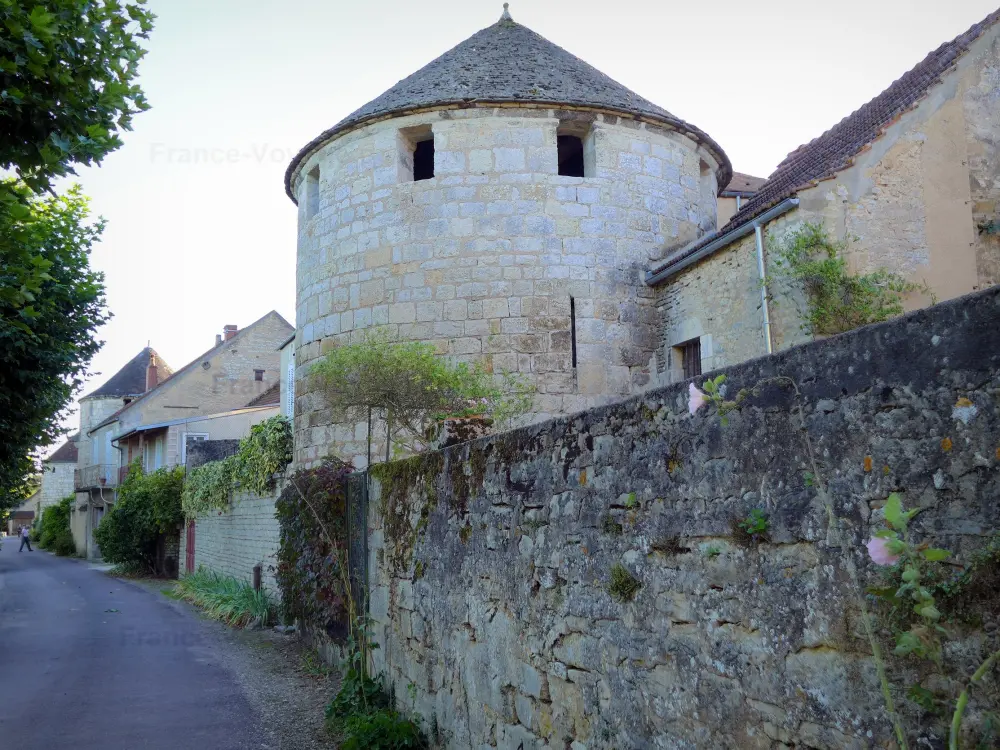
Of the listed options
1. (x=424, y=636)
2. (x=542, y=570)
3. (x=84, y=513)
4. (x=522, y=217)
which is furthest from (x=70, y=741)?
(x=84, y=513)

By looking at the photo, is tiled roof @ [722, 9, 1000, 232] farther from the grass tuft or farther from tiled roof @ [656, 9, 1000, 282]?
the grass tuft

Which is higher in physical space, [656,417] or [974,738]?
[656,417]

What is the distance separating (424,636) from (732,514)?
3.73 m

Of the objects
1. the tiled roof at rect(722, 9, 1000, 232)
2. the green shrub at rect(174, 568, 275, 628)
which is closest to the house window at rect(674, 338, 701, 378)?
the tiled roof at rect(722, 9, 1000, 232)

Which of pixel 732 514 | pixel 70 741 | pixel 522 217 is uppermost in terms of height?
pixel 522 217

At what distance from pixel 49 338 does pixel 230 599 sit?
229 inches

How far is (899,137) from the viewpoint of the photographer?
9836 mm

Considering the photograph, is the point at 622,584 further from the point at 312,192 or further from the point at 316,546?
the point at 312,192

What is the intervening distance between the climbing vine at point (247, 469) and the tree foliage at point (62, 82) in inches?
321

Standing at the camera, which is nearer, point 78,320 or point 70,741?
point 70,741

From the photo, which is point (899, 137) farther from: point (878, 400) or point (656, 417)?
point (878, 400)

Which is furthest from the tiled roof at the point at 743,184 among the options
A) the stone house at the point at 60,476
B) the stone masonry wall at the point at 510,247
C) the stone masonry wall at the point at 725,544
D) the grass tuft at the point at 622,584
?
the stone house at the point at 60,476

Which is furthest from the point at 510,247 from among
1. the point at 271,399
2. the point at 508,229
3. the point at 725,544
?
the point at 271,399

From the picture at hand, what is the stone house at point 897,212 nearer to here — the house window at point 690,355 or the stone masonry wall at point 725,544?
the house window at point 690,355
